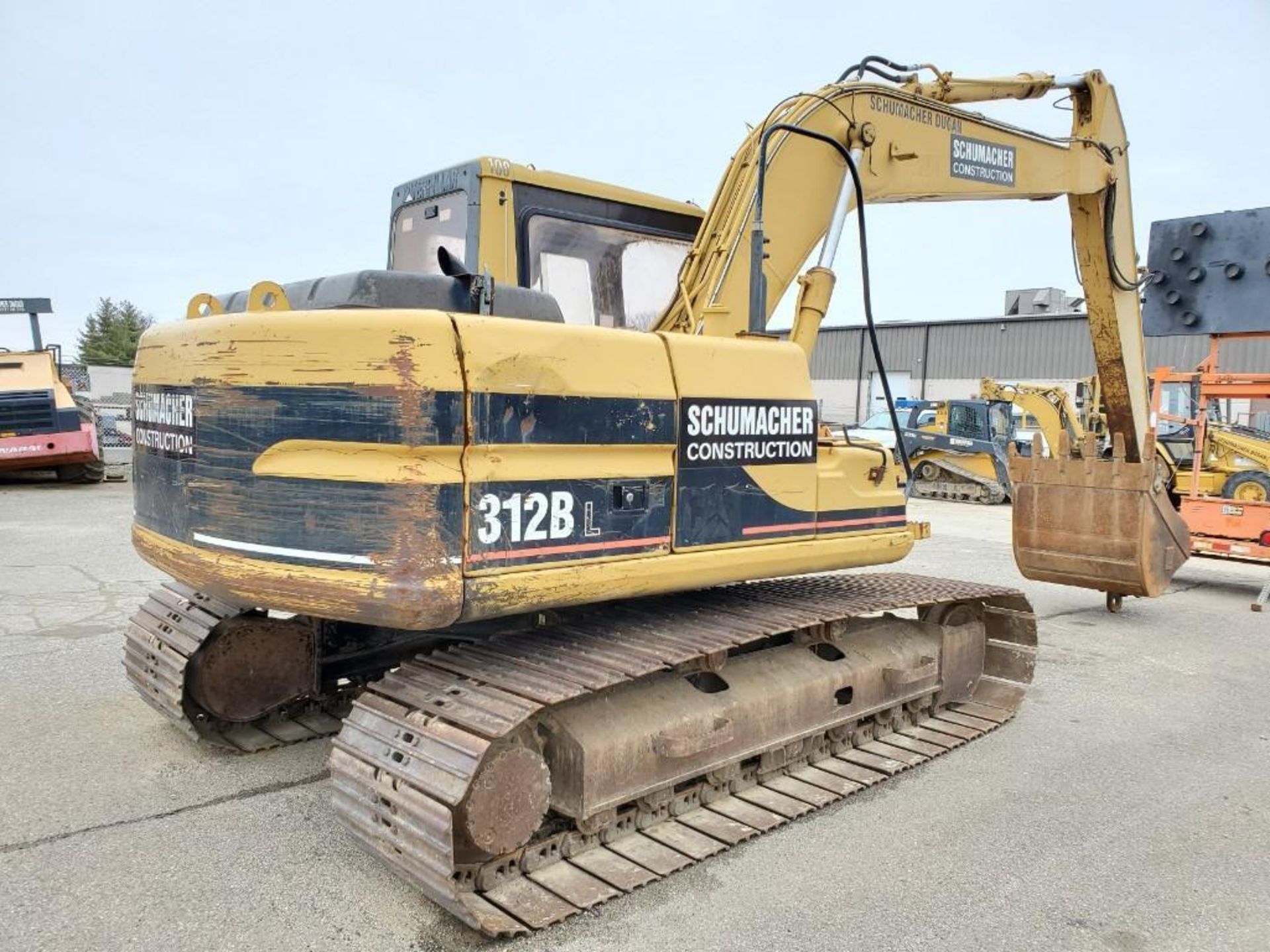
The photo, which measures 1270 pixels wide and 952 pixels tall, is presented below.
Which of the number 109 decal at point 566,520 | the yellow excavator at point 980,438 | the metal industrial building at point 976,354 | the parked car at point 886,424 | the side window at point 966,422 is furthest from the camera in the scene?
the metal industrial building at point 976,354

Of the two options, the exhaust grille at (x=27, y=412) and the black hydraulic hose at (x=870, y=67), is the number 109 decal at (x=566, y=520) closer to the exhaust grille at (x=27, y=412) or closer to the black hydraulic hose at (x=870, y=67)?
the black hydraulic hose at (x=870, y=67)

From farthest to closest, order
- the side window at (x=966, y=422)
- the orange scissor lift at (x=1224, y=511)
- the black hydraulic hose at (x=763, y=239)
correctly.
Answer: the side window at (x=966, y=422), the orange scissor lift at (x=1224, y=511), the black hydraulic hose at (x=763, y=239)

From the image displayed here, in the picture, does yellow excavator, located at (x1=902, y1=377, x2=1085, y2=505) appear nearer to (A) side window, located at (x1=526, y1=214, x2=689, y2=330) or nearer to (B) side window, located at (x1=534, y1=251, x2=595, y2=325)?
(A) side window, located at (x1=526, y1=214, x2=689, y2=330)

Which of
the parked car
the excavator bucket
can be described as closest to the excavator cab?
the excavator bucket

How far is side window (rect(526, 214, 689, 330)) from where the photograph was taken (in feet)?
14.9

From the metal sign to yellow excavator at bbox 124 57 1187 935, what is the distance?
50.9 feet

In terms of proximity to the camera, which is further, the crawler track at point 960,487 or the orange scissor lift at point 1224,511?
the crawler track at point 960,487

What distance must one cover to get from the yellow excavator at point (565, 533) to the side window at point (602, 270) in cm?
2

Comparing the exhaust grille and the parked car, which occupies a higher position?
the exhaust grille

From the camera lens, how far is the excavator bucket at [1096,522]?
273 inches

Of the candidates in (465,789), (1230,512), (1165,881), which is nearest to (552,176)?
(465,789)

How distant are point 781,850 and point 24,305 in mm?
18425

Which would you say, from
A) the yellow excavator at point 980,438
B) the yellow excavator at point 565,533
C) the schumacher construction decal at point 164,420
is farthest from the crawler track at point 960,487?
the schumacher construction decal at point 164,420

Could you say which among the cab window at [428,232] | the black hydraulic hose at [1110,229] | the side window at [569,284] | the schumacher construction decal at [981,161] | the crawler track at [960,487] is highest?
the schumacher construction decal at [981,161]
